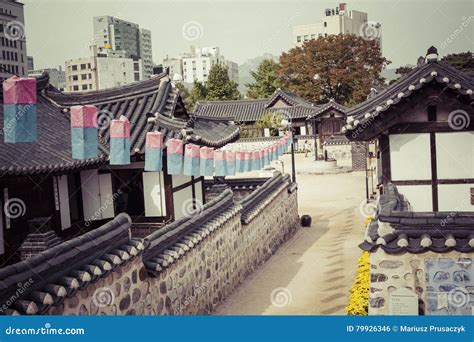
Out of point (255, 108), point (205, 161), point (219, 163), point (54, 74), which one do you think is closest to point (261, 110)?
point (255, 108)

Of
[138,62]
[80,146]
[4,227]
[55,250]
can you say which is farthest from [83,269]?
[138,62]

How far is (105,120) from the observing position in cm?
1435

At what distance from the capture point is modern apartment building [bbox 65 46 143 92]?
116ft

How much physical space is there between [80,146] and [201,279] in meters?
2.93

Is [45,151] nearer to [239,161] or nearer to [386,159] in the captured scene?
[239,161]

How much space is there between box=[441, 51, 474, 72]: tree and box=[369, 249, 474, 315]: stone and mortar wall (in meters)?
16.7

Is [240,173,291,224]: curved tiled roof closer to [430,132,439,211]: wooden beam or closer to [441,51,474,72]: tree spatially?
[430,132,439,211]: wooden beam

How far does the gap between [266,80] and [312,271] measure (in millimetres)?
40677

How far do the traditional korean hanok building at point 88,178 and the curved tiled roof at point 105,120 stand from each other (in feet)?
0.07

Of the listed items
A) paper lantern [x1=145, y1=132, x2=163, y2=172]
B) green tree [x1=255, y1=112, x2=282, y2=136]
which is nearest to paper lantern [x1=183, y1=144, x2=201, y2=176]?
paper lantern [x1=145, y1=132, x2=163, y2=172]

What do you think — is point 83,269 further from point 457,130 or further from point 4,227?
point 457,130

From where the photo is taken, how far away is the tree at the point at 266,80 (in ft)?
166

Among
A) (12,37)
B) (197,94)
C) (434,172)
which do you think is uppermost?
(197,94)

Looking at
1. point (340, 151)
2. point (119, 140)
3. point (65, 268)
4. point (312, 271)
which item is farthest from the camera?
point (340, 151)
